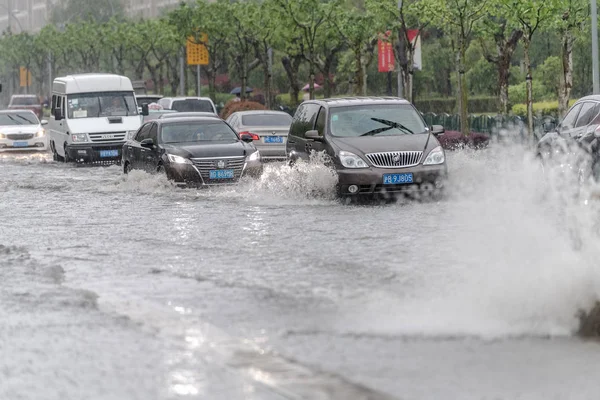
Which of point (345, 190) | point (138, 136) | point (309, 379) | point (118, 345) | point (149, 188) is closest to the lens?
point (309, 379)

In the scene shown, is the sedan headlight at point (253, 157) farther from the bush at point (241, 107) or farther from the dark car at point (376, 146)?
the bush at point (241, 107)

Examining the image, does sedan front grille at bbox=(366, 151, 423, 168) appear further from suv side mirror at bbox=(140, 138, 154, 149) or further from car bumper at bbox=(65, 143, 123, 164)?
car bumper at bbox=(65, 143, 123, 164)

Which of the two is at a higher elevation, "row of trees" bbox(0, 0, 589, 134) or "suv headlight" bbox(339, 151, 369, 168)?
"row of trees" bbox(0, 0, 589, 134)

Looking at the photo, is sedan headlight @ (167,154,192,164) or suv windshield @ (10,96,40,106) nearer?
sedan headlight @ (167,154,192,164)

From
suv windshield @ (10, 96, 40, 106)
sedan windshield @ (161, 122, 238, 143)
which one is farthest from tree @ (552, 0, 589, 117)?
suv windshield @ (10, 96, 40, 106)

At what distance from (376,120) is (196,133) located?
443 cm

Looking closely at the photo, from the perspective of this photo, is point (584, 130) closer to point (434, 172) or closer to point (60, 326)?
point (434, 172)

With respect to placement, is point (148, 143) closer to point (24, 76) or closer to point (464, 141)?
point (464, 141)

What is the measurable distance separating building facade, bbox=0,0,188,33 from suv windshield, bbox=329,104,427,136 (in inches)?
3699

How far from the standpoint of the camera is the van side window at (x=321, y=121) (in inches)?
822

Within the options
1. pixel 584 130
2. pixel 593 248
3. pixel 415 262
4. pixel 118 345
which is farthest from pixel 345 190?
pixel 118 345

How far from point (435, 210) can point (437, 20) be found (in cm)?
2088

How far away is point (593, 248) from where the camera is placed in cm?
941

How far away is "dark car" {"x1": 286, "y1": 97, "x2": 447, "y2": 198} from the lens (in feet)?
64.4
